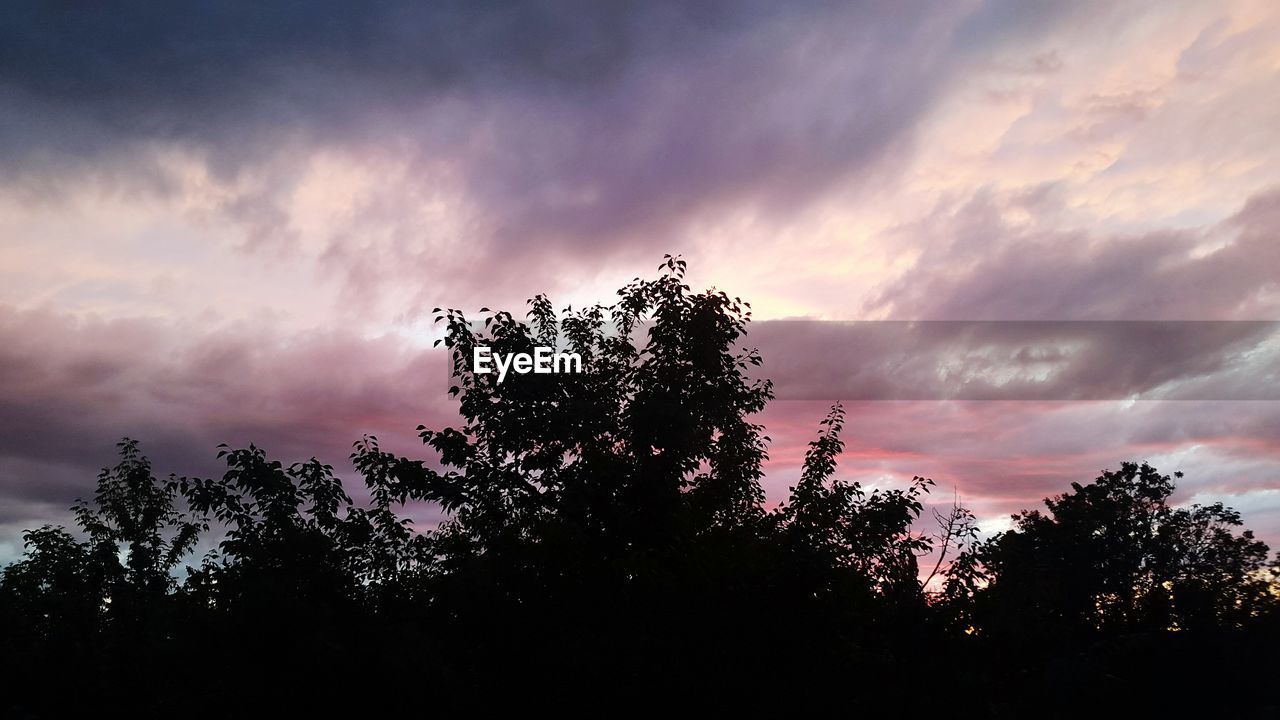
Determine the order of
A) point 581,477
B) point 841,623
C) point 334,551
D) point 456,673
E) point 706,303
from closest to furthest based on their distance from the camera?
point 456,673 < point 841,623 < point 334,551 < point 581,477 < point 706,303

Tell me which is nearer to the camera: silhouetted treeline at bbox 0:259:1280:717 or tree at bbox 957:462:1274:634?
silhouetted treeline at bbox 0:259:1280:717

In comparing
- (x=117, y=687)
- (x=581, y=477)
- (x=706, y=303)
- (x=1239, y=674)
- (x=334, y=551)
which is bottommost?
(x=1239, y=674)

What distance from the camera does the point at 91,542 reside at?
21.5 metres

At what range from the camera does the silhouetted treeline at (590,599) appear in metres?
9.27

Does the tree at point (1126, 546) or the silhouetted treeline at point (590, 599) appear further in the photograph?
the tree at point (1126, 546)

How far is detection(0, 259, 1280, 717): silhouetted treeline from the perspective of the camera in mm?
9266

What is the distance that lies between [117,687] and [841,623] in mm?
10612

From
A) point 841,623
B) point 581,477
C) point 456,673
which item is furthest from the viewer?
point 581,477

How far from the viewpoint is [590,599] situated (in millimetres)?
9906

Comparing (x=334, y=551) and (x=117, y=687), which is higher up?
(x=334, y=551)

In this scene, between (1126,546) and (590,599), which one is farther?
(1126,546)

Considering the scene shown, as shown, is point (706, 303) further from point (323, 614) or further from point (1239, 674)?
point (1239, 674)

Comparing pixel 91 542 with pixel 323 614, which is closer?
pixel 323 614

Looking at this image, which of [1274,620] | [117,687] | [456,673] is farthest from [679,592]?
[1274,620]
